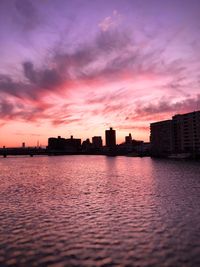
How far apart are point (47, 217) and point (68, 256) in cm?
1237

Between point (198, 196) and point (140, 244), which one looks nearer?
point (140, 244)

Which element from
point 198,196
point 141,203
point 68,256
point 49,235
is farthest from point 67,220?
point 198,196

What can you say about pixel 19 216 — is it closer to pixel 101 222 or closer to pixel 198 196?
pixel 101 222

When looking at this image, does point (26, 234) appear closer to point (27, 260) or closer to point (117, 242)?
point (27, 260)

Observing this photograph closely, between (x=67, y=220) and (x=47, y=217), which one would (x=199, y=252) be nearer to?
(x=67, y=220)

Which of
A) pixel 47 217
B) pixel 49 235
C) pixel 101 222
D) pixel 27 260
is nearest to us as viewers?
pixel 27 260

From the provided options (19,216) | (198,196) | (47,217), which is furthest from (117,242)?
(198,196)

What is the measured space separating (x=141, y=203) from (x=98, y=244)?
18045mm

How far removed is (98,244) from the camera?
69.3 feet

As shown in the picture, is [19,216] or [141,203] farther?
[141,203]

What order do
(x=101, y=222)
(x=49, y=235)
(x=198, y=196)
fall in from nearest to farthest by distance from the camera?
(x=49, y=235), (x=101, y=222), (x=198, y=196)

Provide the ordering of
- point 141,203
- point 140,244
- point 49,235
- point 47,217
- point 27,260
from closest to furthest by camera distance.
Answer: point 27,260
point 140,244
point 49,235
point 47,217
point 141,203

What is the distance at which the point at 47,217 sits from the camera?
99.7 ft

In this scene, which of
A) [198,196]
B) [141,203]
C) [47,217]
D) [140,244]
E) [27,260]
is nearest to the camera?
[27,260]
